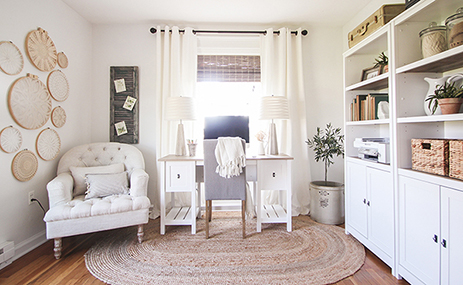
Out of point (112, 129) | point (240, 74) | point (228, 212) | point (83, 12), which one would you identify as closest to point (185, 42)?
point (240, 74)

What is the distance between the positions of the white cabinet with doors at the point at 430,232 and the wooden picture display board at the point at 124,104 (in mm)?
2868

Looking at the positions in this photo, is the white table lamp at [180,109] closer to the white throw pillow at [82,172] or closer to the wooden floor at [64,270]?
the white throw pillow at [82,172]

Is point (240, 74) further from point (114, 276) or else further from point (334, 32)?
point (114, 276)

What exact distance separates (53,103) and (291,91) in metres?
2.66

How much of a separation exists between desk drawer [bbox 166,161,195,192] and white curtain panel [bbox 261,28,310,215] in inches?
46.5

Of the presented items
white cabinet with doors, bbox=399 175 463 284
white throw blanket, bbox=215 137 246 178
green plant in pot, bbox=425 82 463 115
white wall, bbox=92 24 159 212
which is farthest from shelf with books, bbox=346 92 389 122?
white wall, bbox=92 24 159 212

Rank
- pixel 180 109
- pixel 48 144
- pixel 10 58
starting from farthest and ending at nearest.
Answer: pixel 180 109, pixel 48 144, pixel 10 58

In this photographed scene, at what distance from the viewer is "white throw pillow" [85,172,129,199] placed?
7.27 ft

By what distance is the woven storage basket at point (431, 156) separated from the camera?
137 cm

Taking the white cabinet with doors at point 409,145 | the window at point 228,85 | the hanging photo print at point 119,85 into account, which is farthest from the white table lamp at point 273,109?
the hanging photo print at point 119,85

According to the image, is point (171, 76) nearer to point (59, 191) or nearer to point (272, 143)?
point (272, 143)

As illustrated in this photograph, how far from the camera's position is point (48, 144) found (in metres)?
2.31

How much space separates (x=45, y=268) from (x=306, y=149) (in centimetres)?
281

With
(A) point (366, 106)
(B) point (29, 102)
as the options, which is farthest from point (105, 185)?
(A) point (366, 106)
